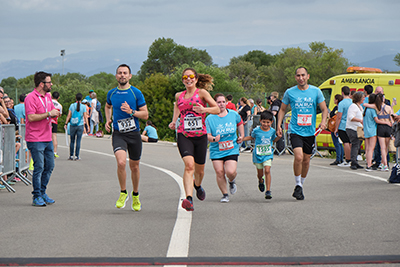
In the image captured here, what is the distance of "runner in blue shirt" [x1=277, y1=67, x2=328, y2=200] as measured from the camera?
29.0 feet

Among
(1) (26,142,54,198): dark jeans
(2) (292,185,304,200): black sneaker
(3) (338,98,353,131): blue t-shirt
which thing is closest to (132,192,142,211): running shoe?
(1) (26,142,54,198): dark jeans

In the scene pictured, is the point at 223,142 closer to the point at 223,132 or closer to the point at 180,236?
the point at 223,132

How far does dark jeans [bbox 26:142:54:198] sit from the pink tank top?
2.46m

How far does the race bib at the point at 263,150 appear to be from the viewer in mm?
8969

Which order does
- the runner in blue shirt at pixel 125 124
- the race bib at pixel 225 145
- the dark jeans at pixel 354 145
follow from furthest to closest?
the dark jeans at pixel 354 145 < the race bib at pixel 225 145 < the runner in blue shirt at pixel 125 124

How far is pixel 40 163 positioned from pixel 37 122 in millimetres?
651

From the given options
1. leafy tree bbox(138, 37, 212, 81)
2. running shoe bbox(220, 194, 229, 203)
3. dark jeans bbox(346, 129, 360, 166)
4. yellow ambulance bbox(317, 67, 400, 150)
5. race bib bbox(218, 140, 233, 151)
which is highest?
leafy tree bbox(138, 37, 212, 81)

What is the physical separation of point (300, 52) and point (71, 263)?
8931cm

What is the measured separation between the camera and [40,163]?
852 centimetres

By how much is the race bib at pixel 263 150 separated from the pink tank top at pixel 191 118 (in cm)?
170

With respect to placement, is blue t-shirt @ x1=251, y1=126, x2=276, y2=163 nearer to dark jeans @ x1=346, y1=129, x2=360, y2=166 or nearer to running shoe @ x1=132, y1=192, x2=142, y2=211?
running shoe @ x1=132, y1=192, x2=142, y2=211

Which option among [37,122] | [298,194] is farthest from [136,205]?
[298,194]

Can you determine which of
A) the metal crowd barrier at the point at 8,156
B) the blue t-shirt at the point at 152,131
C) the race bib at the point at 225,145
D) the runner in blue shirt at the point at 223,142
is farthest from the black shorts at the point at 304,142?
the metal crowd barrier at the point at 8,156

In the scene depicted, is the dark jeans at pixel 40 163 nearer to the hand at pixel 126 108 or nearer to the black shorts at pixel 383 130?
the hand at pixel 126 108
